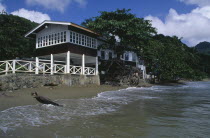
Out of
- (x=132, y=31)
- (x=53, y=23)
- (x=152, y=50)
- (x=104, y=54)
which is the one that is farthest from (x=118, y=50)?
(x=53, y=23)

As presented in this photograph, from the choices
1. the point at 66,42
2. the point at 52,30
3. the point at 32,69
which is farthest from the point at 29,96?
the point at 52,30

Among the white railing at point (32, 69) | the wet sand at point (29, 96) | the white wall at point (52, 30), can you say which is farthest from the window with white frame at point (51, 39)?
the wet sand at point (29, 96)

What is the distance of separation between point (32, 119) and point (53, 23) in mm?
15778

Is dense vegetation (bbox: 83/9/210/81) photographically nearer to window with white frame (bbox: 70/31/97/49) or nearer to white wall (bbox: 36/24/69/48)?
window with white frame (bbox: 70/31/97/49)

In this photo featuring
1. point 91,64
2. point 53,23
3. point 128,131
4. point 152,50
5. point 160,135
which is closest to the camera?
point 160,135

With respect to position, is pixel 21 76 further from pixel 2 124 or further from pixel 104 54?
pixel 104 54

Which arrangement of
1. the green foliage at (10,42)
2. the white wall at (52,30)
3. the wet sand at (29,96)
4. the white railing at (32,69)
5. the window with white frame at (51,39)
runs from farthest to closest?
the green foliage at (10,42) → the window with white frame at (51,39) → the white wall at (52,30) → the white railing at (32,69) → the wet sand at (29,96)

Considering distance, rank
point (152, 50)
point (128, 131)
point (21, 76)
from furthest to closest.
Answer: point (152, 50), point (21, 76), point (128, 131)

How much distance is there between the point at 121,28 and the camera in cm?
2167

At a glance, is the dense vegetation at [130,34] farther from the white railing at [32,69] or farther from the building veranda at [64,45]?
the white railing at [32,69]

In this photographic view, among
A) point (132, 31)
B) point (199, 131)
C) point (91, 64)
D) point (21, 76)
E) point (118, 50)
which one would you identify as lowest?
point (199, 131)

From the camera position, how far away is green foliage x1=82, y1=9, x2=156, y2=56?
70.8ft

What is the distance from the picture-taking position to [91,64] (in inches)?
969

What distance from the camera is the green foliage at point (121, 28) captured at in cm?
2158
